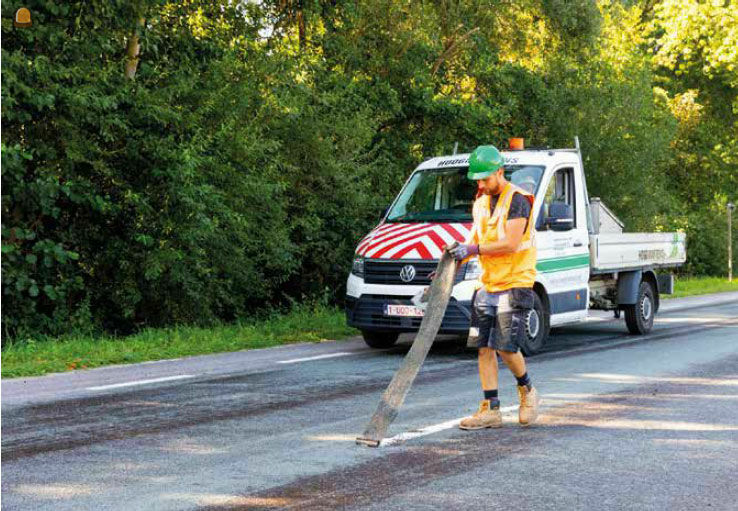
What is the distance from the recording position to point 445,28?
25.9m

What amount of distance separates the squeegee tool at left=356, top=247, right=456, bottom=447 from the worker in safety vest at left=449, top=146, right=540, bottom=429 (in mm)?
243

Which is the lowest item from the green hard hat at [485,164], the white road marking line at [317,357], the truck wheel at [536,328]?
the white road marking line at [317,357]

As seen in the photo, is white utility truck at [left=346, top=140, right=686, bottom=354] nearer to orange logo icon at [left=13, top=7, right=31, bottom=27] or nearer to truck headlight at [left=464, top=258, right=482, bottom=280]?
truck headlight at [left=464, top=258, right=482, bottom=280]

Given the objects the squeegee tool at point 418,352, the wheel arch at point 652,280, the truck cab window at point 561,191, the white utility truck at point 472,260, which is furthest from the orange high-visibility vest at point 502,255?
the wheel arch at point 652,280

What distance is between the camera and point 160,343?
13.0 metres

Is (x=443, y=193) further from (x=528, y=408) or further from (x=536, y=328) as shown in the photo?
(x=528, y=408)

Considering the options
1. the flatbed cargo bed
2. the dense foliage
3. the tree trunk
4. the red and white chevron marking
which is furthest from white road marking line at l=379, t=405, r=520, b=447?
the tree trunk

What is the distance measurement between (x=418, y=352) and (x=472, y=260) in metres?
4.54

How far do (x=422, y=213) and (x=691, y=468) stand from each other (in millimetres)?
7002

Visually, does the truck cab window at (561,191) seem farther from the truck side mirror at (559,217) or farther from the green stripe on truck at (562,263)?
the green stripe on truck at (562,263)

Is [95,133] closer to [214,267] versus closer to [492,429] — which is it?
[214,267]

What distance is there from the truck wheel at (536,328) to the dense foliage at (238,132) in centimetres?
485

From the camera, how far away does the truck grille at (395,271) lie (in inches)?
461

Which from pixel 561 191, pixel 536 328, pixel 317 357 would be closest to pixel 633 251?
pixel 561 191
